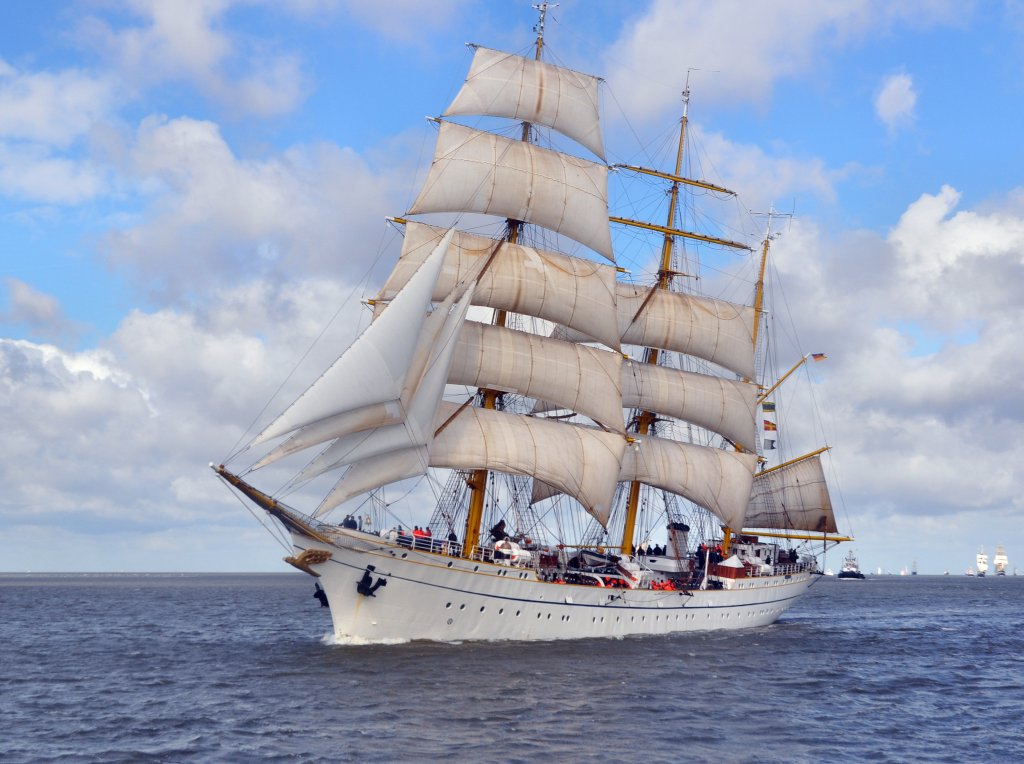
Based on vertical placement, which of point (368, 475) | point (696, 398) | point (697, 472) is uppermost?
point (696, 398)

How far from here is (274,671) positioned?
3938cm

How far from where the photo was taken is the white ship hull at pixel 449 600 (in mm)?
43188

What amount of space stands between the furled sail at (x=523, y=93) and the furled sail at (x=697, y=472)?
1938 cm

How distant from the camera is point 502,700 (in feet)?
109

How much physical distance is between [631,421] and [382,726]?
4067 cm

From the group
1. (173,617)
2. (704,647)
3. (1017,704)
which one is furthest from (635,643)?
(173,617)

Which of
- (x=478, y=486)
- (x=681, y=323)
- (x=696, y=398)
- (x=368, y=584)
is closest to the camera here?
(x=368, y=584)

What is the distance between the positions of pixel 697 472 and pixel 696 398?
480 centimetres

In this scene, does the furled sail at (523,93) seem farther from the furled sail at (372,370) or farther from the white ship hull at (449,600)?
the white ship hull at (449,600)

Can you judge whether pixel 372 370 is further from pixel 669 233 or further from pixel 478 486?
pixel 669 233

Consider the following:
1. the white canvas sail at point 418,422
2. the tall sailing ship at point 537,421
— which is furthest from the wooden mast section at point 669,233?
the white canvas sail at point 418,422

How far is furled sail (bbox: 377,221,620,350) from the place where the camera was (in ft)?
174

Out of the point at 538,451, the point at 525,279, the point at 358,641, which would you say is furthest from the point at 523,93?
the point at 358,641

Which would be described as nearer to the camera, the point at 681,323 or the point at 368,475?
the point at 368,475
